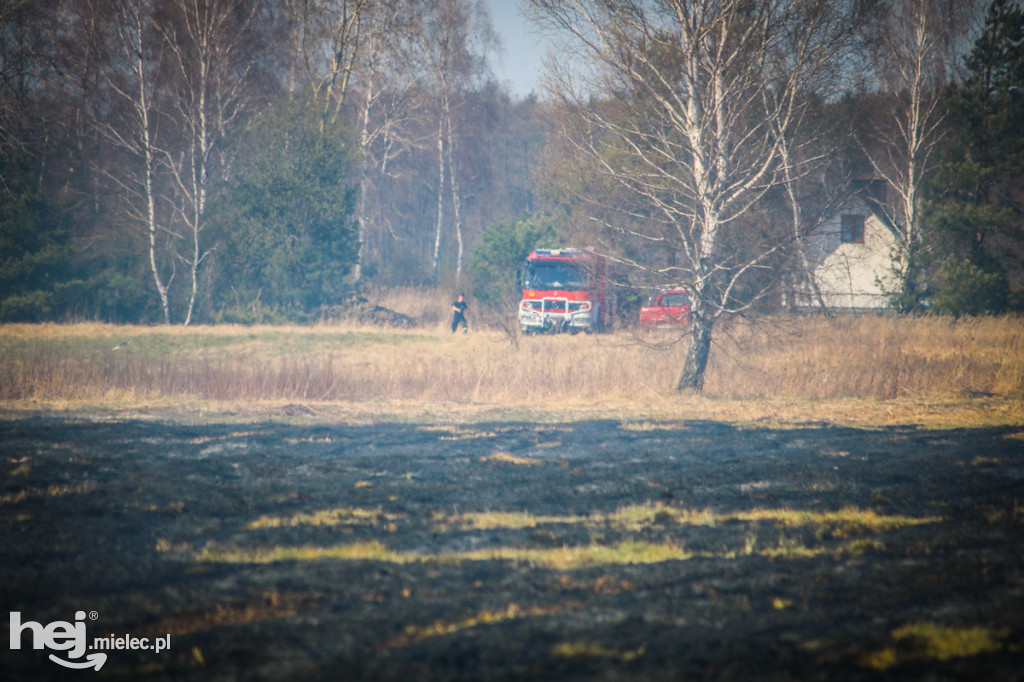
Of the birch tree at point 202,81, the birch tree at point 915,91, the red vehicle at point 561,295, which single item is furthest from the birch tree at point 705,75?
the birch tree at point 202,81

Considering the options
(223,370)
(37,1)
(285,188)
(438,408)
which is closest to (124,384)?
(223,370)

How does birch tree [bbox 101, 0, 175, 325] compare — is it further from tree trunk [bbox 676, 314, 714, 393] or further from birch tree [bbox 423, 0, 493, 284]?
tree trunk [bbox 676, 314, 714, 393]

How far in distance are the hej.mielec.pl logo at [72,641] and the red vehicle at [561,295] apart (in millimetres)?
20851

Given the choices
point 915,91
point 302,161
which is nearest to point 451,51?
point 302,161

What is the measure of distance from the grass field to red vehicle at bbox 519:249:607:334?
16.2 ft

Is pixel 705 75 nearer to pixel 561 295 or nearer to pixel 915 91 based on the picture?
pixel 561 295

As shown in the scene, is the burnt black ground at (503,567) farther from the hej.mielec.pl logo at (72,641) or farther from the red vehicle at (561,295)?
the red vehicle at (561,295)

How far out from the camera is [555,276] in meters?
25.8

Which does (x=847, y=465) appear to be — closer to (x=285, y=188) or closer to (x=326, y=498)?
(x=326, y=498)

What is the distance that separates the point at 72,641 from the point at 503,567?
2.42 m

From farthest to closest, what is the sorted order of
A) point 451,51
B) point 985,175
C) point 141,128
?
point 451,51, point 141,128, point 985,175

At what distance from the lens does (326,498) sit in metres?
7.09

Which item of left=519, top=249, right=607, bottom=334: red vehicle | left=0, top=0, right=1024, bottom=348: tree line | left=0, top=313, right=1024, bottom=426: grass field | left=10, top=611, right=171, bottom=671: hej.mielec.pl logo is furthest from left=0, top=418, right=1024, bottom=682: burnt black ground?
Result: left=519, top=249, right=607, bottom=334: red vehicle

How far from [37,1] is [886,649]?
96.9 ft
